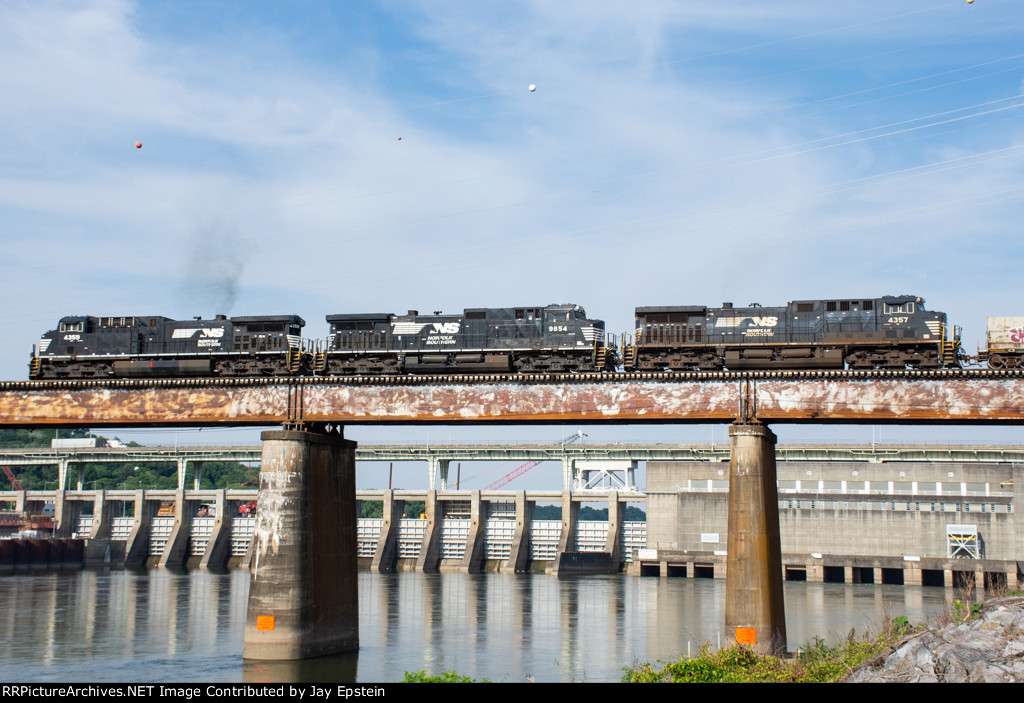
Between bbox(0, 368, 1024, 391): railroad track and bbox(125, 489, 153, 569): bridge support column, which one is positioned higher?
bbox(0, 368, 1024, 391): railroad track

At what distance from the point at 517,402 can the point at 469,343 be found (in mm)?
12382

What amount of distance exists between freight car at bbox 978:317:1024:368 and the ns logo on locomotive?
41 millimetres

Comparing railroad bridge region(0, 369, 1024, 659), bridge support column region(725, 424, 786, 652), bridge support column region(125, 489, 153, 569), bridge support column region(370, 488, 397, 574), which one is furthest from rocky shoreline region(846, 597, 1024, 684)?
bridge support column region(125, 489, 153, 569)

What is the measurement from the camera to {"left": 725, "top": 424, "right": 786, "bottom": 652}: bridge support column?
34.0 metres

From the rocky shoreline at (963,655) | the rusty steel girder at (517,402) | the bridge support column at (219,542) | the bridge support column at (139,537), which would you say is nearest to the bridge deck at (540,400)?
the rusty steel girder at (517,402)

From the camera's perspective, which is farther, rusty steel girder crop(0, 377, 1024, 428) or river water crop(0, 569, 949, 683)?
river water crop(0, 569, 949, 683)

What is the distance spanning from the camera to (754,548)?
114 feet

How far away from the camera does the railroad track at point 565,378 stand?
119ft

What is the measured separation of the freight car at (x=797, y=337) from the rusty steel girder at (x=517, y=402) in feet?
12.3

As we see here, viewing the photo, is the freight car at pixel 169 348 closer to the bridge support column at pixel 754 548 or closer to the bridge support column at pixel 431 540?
the bridge support column at pixel 754 548

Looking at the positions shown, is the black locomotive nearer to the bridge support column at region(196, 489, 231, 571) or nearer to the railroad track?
the railroad track

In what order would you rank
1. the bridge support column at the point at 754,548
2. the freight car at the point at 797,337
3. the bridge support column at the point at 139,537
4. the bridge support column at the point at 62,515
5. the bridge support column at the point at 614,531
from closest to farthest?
the bridge support column at the point at 754,548 < the freight car at the point at 797,337 < the bridge support column at the point at 614,531 < the bridge support column at the point at 139,537 < the bridge support column at the point at 62,515

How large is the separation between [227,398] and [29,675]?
1374 cm
